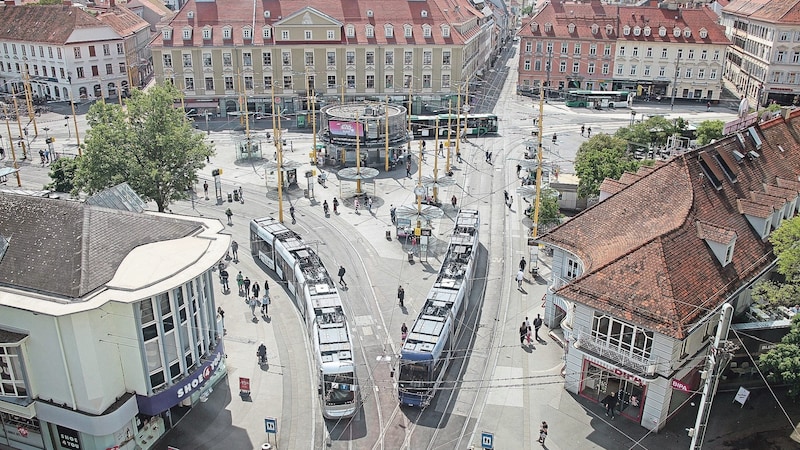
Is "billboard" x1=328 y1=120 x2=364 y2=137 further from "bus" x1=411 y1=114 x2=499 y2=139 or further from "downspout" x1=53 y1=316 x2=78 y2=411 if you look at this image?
"downspout" x1=53 y1=316 x2=78 y2=411

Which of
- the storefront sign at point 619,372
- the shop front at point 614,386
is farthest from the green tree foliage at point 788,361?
the shop front at point 614,386

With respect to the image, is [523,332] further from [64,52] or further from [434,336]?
[64,52]

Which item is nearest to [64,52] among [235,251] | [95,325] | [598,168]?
[235,251]

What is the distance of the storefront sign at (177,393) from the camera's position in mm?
33094

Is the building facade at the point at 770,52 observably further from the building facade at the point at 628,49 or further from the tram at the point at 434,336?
the tram at the point at 434,336

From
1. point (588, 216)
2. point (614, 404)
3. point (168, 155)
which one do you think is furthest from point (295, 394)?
point (168, 155)

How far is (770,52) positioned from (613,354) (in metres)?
87.6

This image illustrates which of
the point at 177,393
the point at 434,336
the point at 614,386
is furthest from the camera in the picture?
the point at 434,336

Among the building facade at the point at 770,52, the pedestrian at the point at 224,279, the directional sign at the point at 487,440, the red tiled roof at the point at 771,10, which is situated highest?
the red tiled roof at the point at 771,10

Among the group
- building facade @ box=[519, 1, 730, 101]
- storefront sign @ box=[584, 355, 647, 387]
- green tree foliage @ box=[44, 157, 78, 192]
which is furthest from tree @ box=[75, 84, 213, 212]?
building facade @ box=[519, 1, 730, 101]

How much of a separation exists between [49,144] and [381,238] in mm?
47901

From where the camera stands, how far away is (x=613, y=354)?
1401 inches

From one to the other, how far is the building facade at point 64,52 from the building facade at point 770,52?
329 feet

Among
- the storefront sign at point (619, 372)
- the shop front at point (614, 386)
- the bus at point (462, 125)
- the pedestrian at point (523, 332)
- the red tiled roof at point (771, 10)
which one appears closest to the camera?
the storefront sign at point (619, 372)
